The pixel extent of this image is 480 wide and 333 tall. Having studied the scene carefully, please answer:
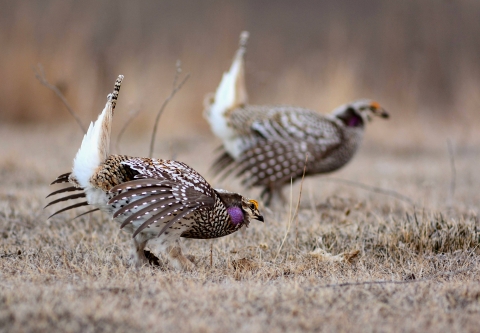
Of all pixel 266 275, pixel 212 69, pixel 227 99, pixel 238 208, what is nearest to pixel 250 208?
pixel 238 208

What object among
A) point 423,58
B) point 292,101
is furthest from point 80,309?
point 423,58

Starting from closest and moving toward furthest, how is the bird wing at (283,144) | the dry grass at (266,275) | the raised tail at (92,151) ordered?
the dry grass at (266,275)
the raised tail at (92,151)
the bird wing at (283,144)

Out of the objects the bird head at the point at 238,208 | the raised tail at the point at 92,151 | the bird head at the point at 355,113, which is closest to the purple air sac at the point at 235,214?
the bird head at the point at 238,208

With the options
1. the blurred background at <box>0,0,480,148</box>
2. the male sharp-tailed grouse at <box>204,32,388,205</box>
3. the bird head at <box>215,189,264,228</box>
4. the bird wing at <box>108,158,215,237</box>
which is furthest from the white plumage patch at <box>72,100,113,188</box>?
the blurred background at <box>0,0,480,148</box>

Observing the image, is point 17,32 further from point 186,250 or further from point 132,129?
point 186,250

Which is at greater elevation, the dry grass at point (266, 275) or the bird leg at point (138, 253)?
the bird leg at point (138, 253)

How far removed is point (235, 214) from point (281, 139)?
6.31 ft

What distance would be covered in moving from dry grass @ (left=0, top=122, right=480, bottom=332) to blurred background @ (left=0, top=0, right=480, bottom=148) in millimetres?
4434

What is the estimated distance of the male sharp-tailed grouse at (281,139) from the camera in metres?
5.11

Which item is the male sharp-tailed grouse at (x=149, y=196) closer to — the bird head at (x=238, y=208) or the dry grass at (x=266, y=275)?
the bird head at (x=238, y=208)

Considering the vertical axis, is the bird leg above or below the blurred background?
below

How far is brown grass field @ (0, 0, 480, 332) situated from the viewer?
2371 millimetres

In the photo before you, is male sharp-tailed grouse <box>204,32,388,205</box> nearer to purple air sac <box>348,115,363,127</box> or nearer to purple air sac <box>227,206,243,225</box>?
purple air sac <box>348,115,363,127</box>

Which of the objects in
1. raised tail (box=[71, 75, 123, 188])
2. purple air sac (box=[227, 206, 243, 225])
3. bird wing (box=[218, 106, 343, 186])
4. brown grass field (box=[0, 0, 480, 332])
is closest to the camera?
brown grass field (box=[0, 0, 480, 332])
